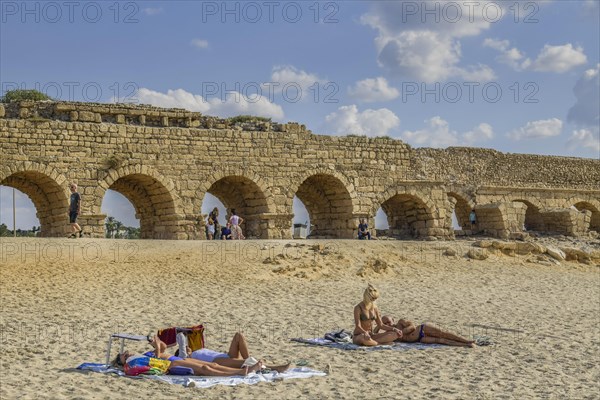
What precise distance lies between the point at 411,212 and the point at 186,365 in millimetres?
18305

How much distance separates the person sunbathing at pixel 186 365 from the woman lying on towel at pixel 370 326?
2365 mm

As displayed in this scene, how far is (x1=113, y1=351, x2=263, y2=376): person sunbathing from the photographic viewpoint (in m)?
8.09

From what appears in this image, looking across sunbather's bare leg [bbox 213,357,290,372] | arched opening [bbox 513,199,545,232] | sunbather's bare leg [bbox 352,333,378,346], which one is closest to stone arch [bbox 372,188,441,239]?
arched opening [bbox 513,199,545,232]

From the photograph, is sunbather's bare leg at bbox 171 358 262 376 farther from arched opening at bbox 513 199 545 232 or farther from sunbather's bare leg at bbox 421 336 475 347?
arched opening at bbox 513 199 545 232

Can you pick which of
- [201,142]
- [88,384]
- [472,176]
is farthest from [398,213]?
[88,384]

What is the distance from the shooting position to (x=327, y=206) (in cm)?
2464

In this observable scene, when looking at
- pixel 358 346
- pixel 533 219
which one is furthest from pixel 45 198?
pixel 533 219

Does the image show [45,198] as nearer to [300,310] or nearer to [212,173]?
[212,173]

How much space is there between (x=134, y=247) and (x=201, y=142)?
5433 mm

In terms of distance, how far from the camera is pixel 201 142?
840 inches

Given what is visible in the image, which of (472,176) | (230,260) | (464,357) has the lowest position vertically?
(464,357)

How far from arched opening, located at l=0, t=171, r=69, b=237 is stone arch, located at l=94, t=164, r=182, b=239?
967 millimetres

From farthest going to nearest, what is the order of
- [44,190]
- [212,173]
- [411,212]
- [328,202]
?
[411,212] < [328,202] < [212,173] < [44,190]

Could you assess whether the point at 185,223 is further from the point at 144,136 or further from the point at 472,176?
the point at 472,176
